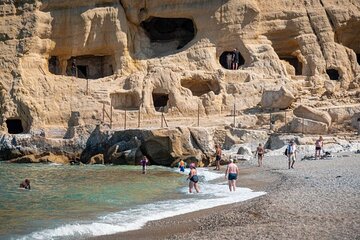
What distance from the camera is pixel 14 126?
30.6 meters

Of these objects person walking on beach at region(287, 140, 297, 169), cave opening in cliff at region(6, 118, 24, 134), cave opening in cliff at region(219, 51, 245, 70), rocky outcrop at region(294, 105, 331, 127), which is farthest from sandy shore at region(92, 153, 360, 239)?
cave opening in cliff at region(6, 118, 24, 134)

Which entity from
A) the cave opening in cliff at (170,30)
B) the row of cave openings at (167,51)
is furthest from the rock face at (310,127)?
the cave opening in cliff at (170,30)

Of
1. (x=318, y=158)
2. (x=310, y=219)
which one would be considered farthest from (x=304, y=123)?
(x=310, y=219)

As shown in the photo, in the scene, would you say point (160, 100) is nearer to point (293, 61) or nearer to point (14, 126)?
point (14, 126)

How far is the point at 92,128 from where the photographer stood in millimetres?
27031

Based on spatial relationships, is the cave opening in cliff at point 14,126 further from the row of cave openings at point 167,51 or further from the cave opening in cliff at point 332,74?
the cave opening in cliff at point 332,74

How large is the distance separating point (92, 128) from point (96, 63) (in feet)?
23.0

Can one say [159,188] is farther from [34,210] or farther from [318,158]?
[318,158]

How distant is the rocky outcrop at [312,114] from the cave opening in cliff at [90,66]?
1197 centimetres

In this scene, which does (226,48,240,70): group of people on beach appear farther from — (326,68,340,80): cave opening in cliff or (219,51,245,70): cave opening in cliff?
(326,68,340,80): cave opening in cliff

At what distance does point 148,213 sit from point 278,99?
1654 cm

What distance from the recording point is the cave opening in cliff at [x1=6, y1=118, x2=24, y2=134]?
99.3ft

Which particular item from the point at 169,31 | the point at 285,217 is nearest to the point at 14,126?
the point at 169,31

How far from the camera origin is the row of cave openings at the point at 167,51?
31625 mm
